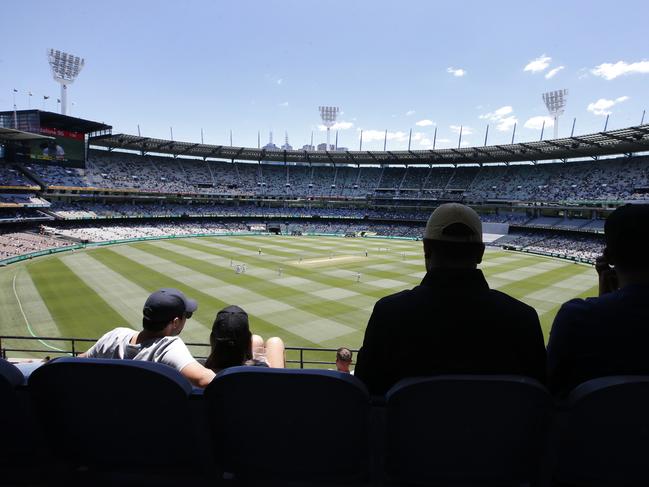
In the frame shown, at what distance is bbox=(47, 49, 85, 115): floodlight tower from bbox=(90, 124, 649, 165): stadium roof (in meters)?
10.8

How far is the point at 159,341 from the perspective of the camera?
3.27 m

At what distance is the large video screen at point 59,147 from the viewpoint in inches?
2320

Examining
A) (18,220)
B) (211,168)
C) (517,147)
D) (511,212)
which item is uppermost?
(517,147)

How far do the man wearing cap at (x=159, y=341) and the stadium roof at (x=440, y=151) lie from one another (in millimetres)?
62915

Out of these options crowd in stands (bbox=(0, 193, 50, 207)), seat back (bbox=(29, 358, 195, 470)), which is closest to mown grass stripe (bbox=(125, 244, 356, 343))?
seat back (bbox=(29, 358, 195, 470))

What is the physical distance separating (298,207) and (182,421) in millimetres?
93011

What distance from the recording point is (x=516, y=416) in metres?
1.86

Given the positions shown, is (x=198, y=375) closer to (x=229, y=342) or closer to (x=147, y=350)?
(x=229, y=342)

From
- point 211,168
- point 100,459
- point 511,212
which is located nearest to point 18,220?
point 211,168

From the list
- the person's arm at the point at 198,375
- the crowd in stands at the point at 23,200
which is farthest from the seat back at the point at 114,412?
the crowd in stands at the point at 23,200

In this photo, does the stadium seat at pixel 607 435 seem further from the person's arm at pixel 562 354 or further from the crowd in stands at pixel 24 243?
the crowd in stands at pixel 24 243

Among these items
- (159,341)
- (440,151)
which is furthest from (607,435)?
(440,151)

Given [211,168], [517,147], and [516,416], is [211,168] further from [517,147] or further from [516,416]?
[516,416]

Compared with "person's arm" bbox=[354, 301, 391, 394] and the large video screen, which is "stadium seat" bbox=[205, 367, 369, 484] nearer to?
"person's arm" bbox=[354, 301, 391, 394]
